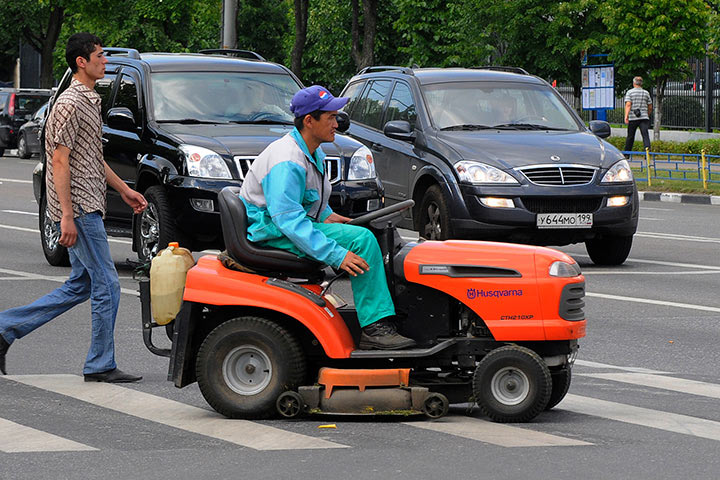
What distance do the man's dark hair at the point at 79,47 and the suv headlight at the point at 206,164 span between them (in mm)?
4109

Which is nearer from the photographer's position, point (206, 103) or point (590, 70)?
point (206, 103)

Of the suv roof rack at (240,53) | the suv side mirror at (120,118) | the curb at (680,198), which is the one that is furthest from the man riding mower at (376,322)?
the curb at (680,198)

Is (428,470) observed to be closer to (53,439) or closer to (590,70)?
(53,439)

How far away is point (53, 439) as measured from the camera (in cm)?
655

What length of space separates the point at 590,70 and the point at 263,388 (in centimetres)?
2804

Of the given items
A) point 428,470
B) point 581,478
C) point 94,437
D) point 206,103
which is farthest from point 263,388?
point 206,103

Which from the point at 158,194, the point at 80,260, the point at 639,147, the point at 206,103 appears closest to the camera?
the point at 80,260

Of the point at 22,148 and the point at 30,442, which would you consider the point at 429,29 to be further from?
the point at 30,442

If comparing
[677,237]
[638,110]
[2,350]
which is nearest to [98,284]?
[2,350]

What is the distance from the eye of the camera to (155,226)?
12641 mm

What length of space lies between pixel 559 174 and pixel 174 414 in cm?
731

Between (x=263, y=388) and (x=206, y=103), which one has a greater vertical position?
(x=206, y=103)

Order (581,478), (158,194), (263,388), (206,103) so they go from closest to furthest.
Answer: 1. (581,478)
2. (263,388)
3. (158,194)
4. (206,103)

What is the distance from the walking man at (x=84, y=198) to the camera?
789 cm
